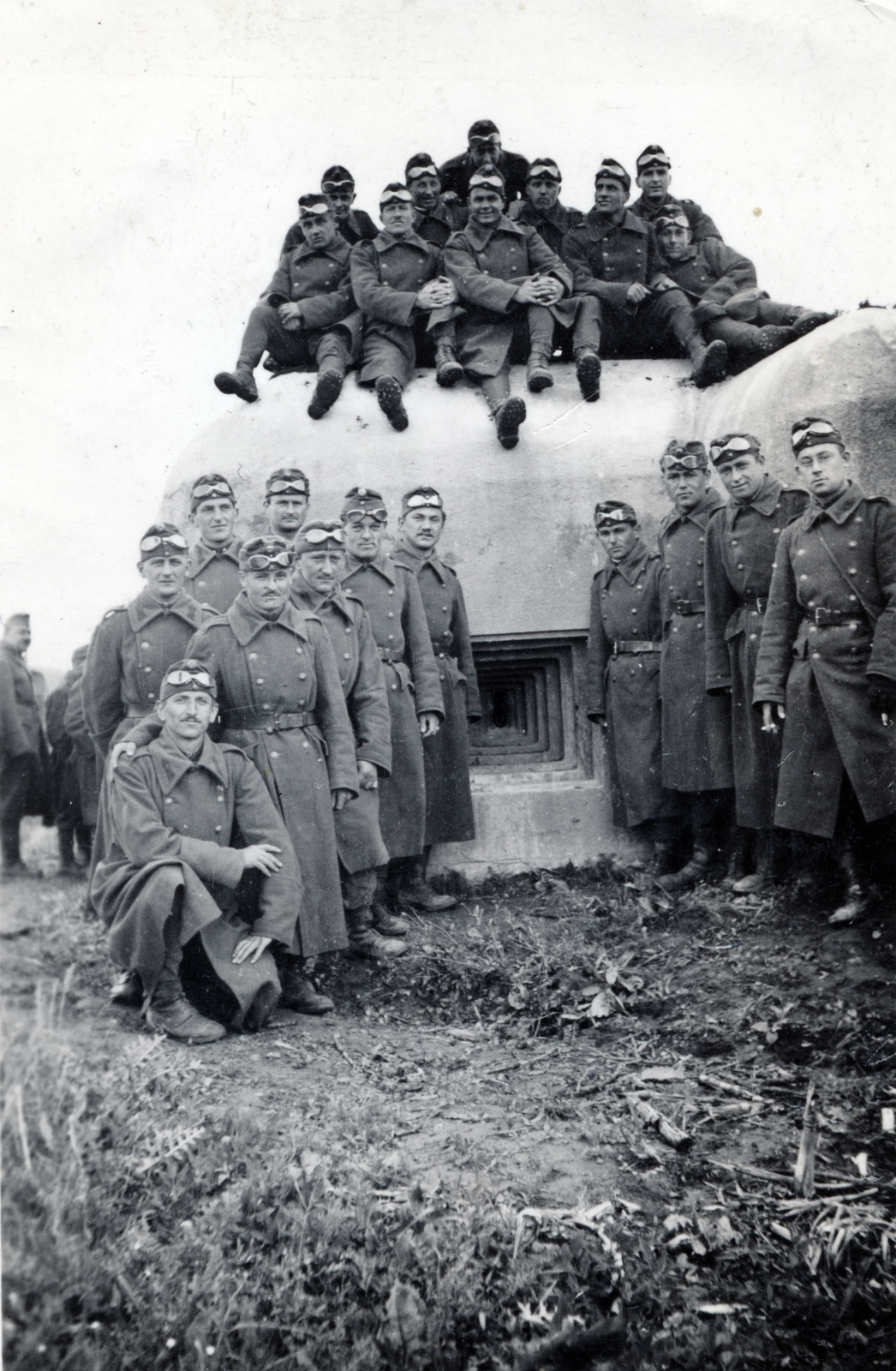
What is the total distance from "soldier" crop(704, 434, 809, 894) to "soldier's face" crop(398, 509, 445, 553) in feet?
4.15

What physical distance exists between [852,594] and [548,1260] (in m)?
2.66

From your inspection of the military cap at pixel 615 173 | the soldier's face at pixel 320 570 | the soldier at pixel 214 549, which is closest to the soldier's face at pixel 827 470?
the soldier's face at pixel 320 570

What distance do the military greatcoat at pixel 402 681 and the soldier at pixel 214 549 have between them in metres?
0.52

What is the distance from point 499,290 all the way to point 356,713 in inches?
102

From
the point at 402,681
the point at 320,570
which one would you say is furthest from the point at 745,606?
the point at 320,570

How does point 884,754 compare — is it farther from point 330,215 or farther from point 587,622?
point 330,215

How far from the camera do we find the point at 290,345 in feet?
19.5

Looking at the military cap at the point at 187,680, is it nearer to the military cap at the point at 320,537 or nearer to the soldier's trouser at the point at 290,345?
the military cap at the point at 320,537

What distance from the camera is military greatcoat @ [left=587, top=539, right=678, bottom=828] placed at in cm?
532

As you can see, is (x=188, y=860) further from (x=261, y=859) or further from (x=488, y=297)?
(x=488, y=297)

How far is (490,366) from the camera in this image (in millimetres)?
5727

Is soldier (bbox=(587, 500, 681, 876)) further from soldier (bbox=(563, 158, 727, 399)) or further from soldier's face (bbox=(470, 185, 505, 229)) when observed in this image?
soldier's face (bbox=(470, 185, 505, 229))

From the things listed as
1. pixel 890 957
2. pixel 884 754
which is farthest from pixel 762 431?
pixel 890 957

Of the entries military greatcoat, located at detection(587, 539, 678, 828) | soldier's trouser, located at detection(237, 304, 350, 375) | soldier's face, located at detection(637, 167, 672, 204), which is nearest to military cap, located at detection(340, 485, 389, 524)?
soldier's trouser, located at detection(237, 304, 350, 375)
